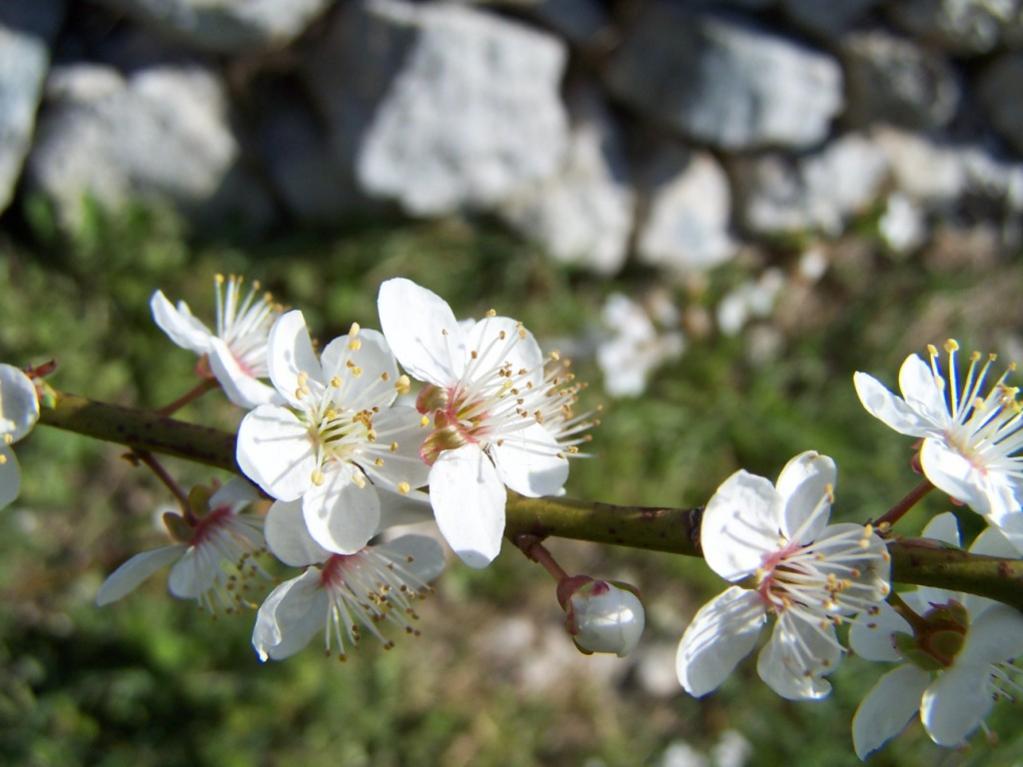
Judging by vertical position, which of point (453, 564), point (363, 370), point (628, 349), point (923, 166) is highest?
point (363, 370)

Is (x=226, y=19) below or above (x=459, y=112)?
above

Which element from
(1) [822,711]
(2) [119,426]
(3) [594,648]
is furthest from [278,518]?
(1) [822,711]

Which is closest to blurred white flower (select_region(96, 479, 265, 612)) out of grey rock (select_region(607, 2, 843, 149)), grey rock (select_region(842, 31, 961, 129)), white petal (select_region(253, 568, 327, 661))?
white petal (select_region(253, 568, 327, 661))

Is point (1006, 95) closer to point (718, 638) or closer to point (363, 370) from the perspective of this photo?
point (718, 638)

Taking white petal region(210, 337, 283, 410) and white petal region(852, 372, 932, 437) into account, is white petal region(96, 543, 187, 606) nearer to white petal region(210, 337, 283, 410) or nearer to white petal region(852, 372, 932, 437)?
white petal region(210, 337, 283, 410)

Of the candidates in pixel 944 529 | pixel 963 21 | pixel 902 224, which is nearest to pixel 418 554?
pixel 944 529

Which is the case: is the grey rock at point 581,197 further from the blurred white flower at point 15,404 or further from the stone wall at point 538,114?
the blurred white flower at point 15,404

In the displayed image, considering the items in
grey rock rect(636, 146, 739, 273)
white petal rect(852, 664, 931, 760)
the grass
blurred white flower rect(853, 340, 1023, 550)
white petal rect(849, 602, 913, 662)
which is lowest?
the grass

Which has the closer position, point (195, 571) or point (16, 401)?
point (16, 401)
